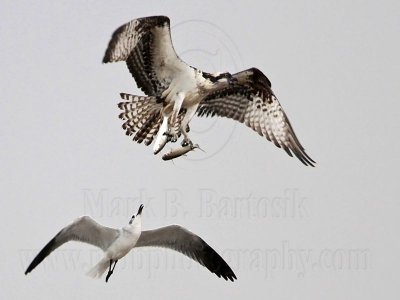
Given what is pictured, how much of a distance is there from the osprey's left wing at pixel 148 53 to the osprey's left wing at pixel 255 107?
0.91 metres

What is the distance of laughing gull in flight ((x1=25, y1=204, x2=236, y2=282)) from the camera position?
48.3 ft

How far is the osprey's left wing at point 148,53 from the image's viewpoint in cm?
1323

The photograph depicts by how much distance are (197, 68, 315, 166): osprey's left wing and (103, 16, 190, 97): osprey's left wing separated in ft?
2.98

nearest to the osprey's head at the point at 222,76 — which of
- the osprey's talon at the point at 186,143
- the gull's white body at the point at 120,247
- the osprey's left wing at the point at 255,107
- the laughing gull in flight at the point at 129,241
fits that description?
the osprey's left wing at the point at 255,107

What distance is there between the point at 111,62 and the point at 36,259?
3.21 m

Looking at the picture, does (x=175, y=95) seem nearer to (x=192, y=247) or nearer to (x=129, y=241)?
(x=129, y=241)

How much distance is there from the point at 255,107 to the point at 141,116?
1.77 meters

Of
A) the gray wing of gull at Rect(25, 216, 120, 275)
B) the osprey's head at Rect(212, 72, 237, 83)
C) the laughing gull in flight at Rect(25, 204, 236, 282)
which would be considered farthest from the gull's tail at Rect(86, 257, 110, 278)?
the osprey's head at Rect(212, 72, 237, 83)

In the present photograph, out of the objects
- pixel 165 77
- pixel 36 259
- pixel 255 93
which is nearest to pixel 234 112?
pixel 255 93

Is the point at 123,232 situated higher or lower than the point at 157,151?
lower

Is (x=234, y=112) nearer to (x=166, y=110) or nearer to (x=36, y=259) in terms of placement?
(x=166, y=110)

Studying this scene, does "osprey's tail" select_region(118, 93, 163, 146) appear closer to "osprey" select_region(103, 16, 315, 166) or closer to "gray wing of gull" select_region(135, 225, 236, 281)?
"osprey" select_region(103, 16, 315, 166)

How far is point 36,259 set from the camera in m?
14.5

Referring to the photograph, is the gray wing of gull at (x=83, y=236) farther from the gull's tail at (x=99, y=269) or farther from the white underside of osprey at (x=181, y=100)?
the white underside of osprey at (x=181, y=100)
